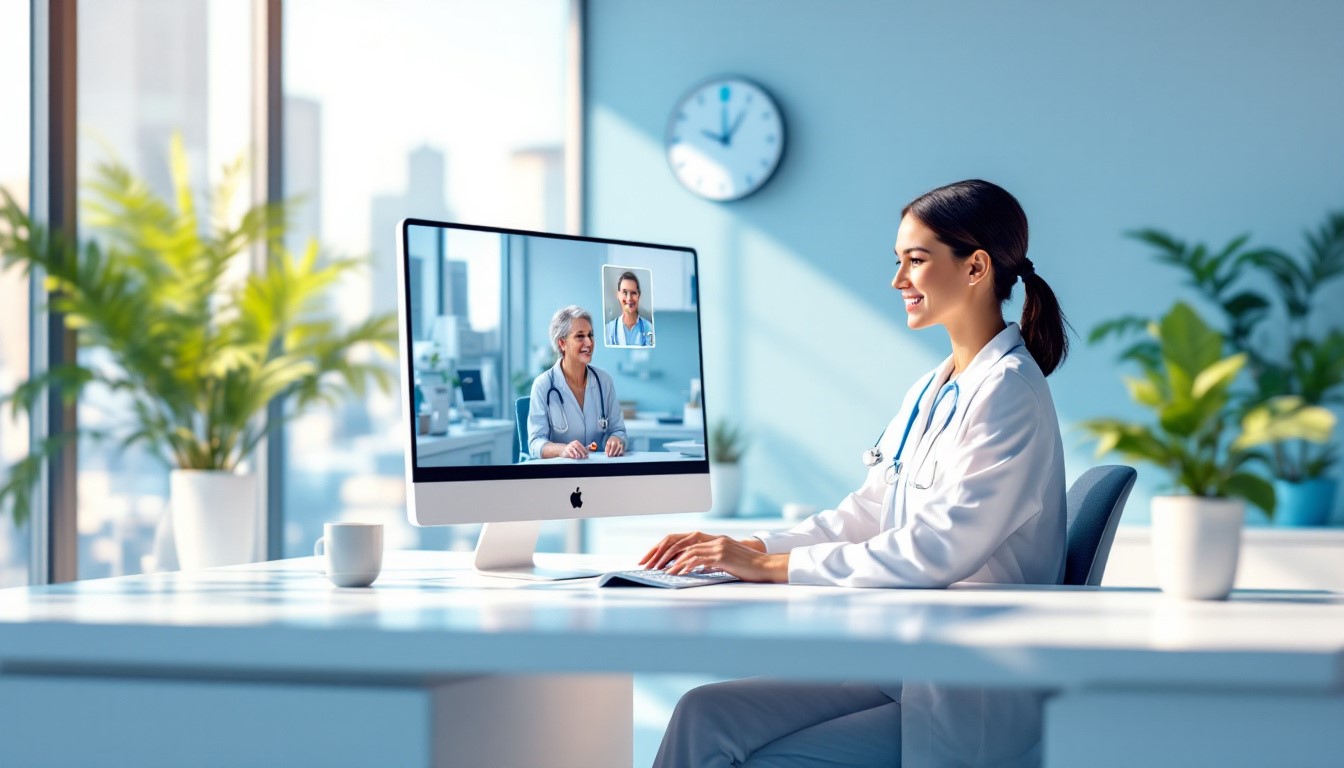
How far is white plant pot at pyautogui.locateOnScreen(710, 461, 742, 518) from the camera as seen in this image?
486 cm

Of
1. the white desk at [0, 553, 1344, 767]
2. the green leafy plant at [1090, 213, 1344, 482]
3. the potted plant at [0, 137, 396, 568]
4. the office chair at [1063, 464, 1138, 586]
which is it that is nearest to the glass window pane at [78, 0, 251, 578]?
the potted plant at [0, 137, 396, 568]

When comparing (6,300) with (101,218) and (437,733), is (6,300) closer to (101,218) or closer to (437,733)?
(101,218)

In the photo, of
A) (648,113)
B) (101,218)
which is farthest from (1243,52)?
(101,218)

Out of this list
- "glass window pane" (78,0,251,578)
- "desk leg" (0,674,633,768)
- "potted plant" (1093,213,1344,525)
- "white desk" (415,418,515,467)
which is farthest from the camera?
"potted plant" (1093,213,1344,525)

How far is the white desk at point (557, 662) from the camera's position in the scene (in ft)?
4.47

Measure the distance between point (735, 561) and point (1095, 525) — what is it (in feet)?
2.28

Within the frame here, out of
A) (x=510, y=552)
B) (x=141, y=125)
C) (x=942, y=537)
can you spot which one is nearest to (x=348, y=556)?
(x=510, y=552)

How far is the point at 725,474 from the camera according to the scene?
16.0ft

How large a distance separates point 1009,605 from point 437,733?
773 mm

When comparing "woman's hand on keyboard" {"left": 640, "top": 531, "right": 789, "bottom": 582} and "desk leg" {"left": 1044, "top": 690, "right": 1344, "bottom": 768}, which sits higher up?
"woman's hand on keyboard" {"left": 640, "top": 531, "right": 789, "bottom": 582}

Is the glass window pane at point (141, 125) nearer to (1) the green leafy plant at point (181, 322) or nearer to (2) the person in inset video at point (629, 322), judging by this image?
(1) the green leafy plant at point (181, 322)

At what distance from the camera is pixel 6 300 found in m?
3.26

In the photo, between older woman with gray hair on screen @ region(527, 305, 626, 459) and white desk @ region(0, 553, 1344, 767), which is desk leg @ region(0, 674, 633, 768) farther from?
older woman with gray hair on screen @ region(527, 305, 626, 459)

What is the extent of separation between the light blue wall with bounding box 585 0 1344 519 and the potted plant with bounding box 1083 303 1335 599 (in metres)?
3.06
